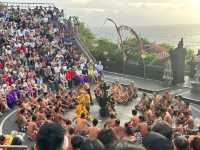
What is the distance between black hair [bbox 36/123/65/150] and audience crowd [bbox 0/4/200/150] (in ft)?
6.44

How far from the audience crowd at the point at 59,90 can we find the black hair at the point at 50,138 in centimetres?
196

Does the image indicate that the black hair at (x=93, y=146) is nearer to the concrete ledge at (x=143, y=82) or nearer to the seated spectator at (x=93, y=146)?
the seated spectator at (x=93, y=146)

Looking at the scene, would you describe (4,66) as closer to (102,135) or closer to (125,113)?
(125,113)

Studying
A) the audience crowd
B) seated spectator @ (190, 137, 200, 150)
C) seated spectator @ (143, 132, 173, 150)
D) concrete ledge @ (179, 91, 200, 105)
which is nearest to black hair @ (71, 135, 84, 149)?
the audience crowd

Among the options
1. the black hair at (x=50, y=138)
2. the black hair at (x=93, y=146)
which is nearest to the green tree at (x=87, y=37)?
the black hair at (x=93, y=146)

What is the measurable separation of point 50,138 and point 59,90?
858 inches

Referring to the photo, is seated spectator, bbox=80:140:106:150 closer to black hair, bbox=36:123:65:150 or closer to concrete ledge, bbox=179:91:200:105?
black hair, bbox=36:123:65:150

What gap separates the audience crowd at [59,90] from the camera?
15.2 m

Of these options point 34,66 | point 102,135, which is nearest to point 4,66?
point 34,66

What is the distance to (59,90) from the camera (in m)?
26.7

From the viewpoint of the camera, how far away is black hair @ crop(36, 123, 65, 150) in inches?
194

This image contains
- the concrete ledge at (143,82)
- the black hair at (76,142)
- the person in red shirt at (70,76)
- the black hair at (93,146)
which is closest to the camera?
the black hair at (93,146)

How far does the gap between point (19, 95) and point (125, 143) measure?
2164 centimetres

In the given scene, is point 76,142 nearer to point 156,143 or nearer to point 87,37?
point 156,143
